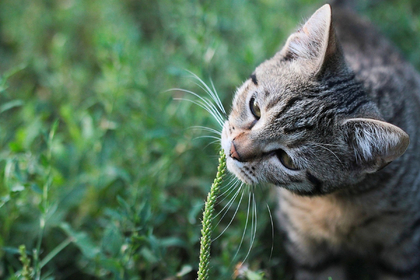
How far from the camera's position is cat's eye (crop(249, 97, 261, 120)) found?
207 centimetres

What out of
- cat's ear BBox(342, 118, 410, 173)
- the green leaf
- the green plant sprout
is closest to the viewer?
the green plant sprout

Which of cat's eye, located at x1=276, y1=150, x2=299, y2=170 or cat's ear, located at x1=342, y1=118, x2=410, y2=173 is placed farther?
cat's eye, located at x1=276, y1=150, x2=299, y2=170

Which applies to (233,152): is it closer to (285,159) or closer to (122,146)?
(285,159)

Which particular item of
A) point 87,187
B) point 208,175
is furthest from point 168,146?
point 87,187

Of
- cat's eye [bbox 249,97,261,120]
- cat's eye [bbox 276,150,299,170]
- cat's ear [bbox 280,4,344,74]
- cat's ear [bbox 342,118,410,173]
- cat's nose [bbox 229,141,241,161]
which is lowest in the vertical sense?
cat's nose [bbox 229,141,241,161]

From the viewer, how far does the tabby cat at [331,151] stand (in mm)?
1933

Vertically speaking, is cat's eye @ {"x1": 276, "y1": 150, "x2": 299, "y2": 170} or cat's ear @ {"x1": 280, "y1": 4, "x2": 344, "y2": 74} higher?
cat's ear @ {"x1": 280, "y1": 4, "x2": 344, "y2": 74}

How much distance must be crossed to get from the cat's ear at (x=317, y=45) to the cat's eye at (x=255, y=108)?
34 centimetres

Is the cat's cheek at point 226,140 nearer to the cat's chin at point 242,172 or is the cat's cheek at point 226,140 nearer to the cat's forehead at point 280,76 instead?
the cat's chin at point 242,172

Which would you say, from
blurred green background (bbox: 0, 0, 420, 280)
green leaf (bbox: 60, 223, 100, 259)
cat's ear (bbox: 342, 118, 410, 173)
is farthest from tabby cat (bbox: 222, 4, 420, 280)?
green leaf (bbox: 60, 223, 100, 259)

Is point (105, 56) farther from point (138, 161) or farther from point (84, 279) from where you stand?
point (84, 279)

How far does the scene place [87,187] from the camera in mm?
2818

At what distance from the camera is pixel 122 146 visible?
2973mm

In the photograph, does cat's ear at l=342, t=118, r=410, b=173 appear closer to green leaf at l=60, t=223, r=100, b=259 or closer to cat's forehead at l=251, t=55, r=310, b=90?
cat's forehead at l=251, t=55, r=310, b=90
